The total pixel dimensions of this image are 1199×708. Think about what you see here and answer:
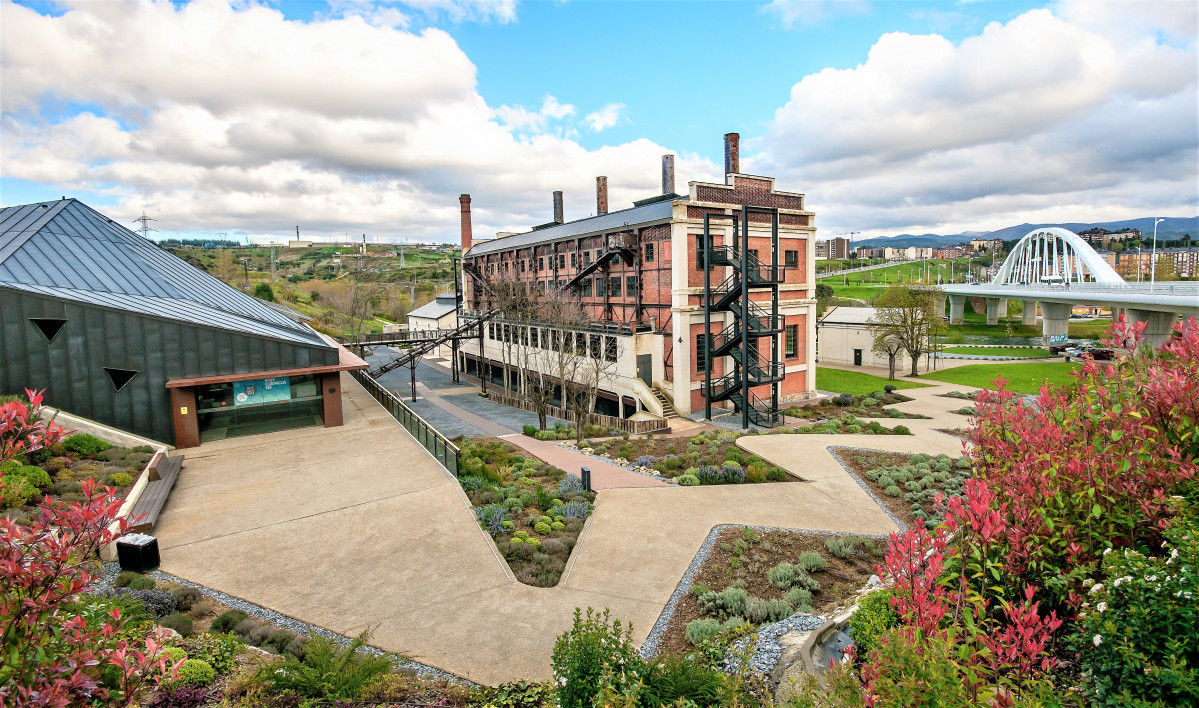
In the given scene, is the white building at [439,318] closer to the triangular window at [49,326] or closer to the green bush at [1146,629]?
the triangular window at [49,326]

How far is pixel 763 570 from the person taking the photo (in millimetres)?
11398

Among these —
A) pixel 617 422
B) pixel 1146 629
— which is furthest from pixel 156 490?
pixel 1146 629

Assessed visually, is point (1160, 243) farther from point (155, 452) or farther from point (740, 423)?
point (155, 452)

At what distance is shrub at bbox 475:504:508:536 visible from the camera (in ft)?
41.8

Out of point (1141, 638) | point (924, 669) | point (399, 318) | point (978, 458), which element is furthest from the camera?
point (399, 318)

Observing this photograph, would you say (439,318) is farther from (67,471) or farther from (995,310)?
(995,310)

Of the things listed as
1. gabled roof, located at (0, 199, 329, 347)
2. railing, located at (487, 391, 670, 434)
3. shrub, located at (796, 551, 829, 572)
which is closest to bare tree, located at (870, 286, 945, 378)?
railing, located at (487, 391, 670, 434)

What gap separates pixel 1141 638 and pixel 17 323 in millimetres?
24756

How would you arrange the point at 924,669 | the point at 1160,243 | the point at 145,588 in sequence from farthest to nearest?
the point at 1160,243 → the point at 145,588 → the point at 924,669

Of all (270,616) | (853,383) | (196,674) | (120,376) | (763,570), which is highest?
(120,376)

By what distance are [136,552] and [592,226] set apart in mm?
29752

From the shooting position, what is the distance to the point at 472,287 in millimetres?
54062

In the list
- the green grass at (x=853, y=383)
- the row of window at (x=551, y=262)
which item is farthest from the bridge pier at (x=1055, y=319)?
the row of window at (x=551, y=262)

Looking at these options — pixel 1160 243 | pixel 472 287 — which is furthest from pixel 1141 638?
pixel 1160 243
